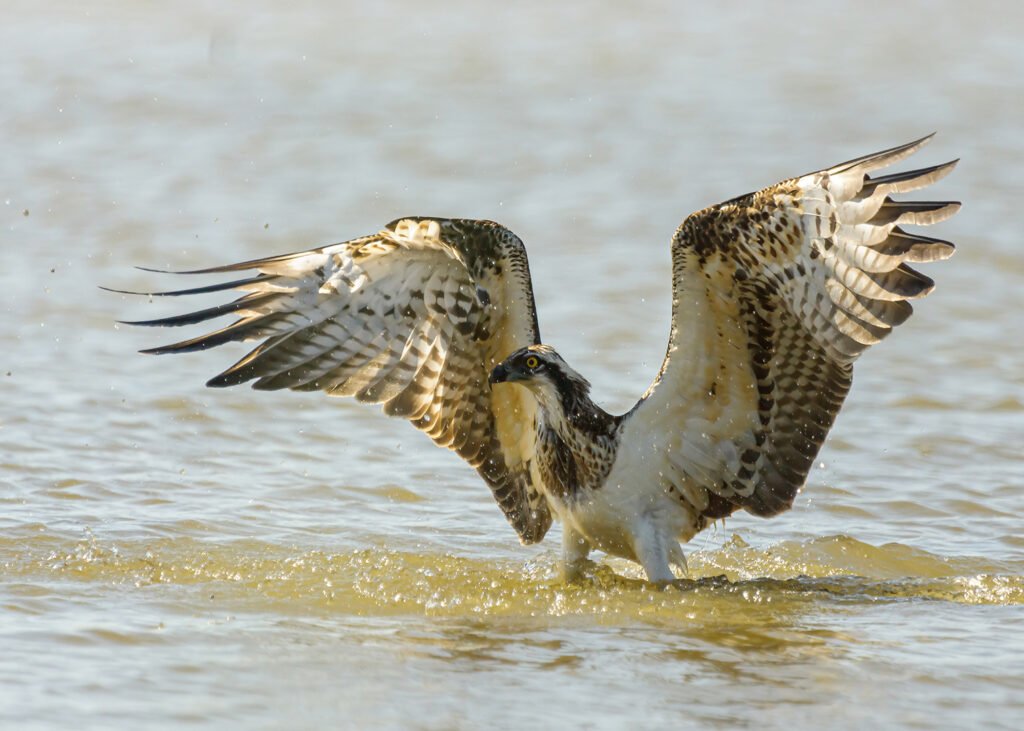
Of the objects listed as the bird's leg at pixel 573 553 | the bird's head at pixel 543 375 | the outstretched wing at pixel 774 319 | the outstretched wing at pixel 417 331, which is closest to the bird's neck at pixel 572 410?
the bird's head at pixel 543 375

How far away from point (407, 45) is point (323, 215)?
6939 mm

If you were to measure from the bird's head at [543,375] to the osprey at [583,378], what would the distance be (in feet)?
0.04

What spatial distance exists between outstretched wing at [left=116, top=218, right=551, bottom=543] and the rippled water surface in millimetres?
648

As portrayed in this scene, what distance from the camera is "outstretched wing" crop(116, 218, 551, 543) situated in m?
7.88

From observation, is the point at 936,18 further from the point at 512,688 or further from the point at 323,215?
the point at 512,688

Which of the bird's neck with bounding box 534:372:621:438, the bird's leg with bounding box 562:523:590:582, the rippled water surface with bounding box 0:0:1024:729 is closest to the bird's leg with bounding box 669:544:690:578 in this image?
the rippled water surface with bounding box 0:0:1024:729

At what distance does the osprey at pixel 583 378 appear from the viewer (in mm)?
7168

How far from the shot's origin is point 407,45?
21.2m

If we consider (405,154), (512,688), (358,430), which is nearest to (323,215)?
(405,154)

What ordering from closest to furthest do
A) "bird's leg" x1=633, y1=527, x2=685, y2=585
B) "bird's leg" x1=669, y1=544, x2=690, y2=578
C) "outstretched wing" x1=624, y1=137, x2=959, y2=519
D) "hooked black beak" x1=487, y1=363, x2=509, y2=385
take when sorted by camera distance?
"outstretched wing" x1=624, y1=137, x2=959, y2=519, "hooked black beak" x1=487, y1=363, x2=509, y2=385, "bird's leg" x1=633, y1=527, x2=685, y2=585, "bird's leg" x1=669, y1=544, x2=690, y2=578

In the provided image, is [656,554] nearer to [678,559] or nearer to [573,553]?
[678,559]

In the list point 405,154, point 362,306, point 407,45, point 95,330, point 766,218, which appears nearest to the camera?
point 766,218

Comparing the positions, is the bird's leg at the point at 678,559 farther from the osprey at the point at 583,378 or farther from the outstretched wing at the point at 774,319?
the outstretched wing at the point at 774,319

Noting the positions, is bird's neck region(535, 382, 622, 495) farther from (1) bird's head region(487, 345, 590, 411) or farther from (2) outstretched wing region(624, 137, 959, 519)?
(2) outstretched wing region(624, 137, 959, 519)
